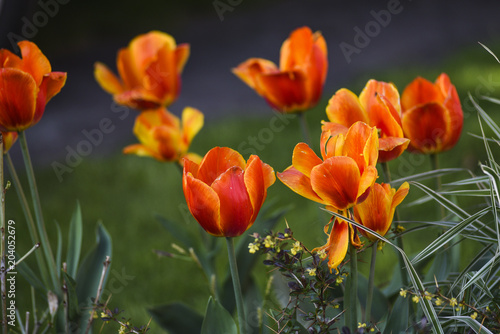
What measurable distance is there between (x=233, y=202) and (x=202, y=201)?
5 cm

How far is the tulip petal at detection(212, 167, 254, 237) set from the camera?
87 centimetres

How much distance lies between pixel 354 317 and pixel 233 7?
5.35m

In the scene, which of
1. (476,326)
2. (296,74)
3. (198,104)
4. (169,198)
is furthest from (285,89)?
(198,104)

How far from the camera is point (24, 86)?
1010 mm

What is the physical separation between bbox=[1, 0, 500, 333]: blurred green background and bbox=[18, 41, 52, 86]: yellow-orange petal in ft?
2.12

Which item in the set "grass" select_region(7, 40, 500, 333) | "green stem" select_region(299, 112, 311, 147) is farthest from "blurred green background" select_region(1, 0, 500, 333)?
"green stem" select_region(299, 112, 311, 147)

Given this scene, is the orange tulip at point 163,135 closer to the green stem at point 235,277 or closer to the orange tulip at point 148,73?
the orange tulip at point 148,73

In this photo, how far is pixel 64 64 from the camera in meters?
4.95

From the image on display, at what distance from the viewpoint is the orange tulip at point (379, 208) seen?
2.74 feet

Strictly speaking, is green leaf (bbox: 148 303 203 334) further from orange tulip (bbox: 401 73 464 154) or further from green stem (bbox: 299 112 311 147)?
orange tulip (bbox: 401 73 464 154)

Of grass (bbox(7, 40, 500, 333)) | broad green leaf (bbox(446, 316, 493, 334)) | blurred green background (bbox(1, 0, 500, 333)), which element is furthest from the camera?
blurred green background (bbox(1, 0, 500, 333))

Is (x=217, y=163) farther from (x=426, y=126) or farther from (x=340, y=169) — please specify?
(x=426, y=126)

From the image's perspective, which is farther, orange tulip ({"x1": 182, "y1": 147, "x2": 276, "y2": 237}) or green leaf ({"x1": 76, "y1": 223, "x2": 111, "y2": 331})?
green leaf ({"x1": 76, "y1": 223, "x2": 111, "y2": 331})

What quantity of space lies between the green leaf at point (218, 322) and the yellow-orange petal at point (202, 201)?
0.52ft
